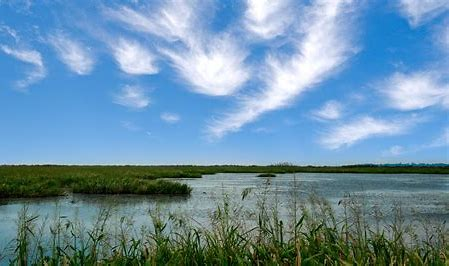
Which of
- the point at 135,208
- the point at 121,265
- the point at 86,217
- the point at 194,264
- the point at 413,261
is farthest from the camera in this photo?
the point at 135,208

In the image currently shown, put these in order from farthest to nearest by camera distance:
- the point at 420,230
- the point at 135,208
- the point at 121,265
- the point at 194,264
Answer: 1. the point at 135,208
2. the point at 420,230
3. the point at 194,264
4. the point at 121,265

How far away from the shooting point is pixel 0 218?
11.5m

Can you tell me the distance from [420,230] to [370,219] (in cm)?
174

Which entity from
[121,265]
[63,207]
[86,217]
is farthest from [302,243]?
[63,207]

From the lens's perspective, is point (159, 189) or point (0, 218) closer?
point (0, 218)

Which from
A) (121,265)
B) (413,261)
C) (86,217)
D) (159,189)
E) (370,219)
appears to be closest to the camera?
(413,261)

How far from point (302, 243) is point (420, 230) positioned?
5241 mm

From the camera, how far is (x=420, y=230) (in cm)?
945

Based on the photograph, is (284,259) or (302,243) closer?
(284,259)

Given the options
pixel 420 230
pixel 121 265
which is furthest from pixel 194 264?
pixel 420 230

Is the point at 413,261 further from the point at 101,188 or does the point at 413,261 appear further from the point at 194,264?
the point at 101,188

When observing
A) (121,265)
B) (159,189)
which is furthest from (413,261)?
(159,189)

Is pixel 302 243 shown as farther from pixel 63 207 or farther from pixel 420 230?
pixel 63 207

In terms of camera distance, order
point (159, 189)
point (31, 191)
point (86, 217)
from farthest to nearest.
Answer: point (159, 189) → point (31, 191) → point (86, 217)
